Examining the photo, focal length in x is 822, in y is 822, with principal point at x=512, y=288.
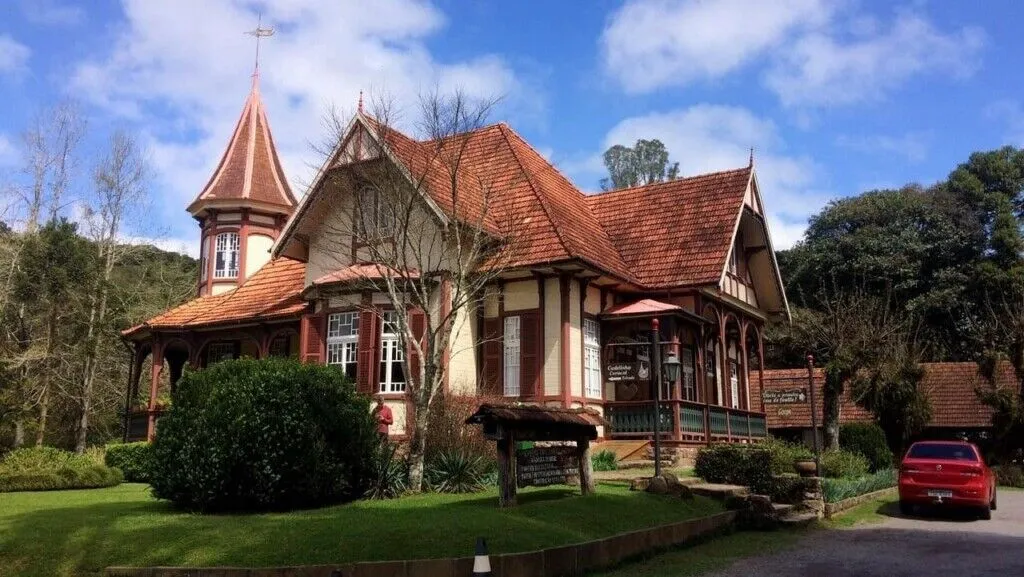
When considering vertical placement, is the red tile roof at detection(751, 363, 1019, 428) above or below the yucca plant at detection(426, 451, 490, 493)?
above

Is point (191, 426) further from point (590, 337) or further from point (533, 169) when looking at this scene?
point (533, 169)

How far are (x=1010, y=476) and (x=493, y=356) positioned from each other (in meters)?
17.7

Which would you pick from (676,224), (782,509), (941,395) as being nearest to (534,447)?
(782,509)

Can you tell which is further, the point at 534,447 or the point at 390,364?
the point at 390,364

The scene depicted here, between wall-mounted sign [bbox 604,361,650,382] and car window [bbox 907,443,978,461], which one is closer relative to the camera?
car window [bbox 907,443,978,461]

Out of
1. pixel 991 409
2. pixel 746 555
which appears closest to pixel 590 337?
pixel 746 555

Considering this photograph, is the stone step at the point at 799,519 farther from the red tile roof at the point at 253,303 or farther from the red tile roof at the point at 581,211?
the red tile roof at the point at 253,303

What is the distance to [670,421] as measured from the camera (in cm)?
2011

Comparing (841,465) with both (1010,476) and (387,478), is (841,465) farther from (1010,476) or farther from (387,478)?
(387,478)

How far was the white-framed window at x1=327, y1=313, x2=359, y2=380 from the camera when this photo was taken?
71.9 ft

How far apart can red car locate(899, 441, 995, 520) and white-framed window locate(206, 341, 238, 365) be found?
21007 mm

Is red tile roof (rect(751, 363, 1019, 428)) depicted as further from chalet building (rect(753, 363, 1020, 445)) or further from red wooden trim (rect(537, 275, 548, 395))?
red wooden trim (rect(537, 275, 548, 395))

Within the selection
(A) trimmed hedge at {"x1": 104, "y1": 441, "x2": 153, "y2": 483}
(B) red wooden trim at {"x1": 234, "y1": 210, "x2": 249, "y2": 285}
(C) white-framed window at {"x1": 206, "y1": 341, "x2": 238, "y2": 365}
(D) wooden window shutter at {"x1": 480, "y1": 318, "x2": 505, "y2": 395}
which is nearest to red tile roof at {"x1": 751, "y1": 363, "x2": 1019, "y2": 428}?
(D) wooden window shutter at {"x1": 480, "y1": 318, "x2": 505, "y2": 395}

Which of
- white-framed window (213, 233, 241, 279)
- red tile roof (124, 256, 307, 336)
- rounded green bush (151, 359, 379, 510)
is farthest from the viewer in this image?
white-framed window (213, 233, 241, 279)
